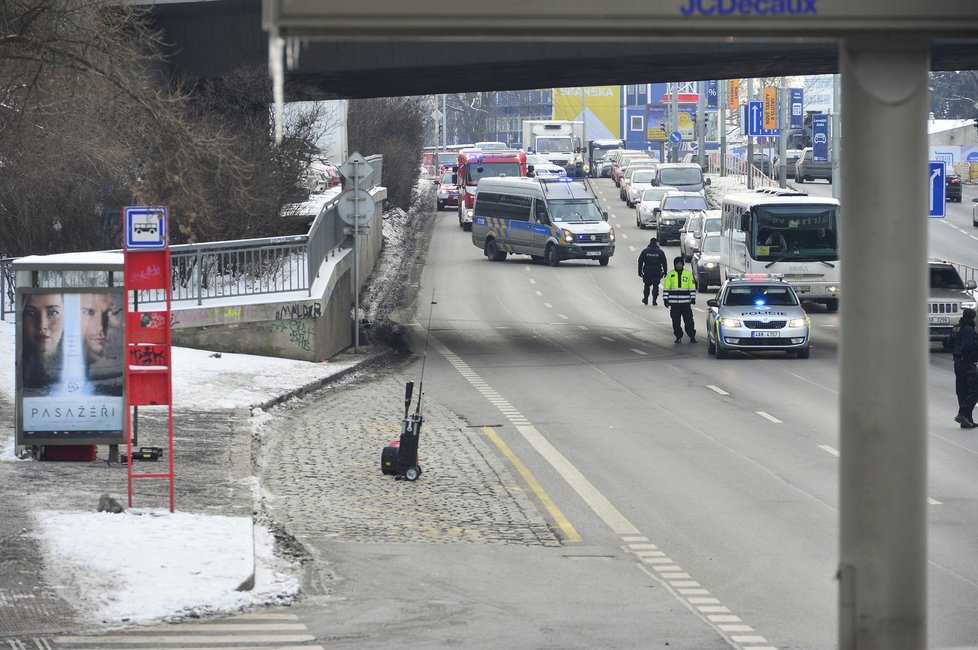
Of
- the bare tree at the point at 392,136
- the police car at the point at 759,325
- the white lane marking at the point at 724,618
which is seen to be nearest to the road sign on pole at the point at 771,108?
the bare tree at the point at 392,136

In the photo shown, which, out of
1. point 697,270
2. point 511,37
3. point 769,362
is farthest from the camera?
point 697,270

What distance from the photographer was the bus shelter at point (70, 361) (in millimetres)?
14633

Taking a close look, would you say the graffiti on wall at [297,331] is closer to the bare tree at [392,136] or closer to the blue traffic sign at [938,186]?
the blue traffic sign at [938,186]

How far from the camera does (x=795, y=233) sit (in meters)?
35.5

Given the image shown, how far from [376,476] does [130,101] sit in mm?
6414

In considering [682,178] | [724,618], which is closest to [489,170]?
[682,178]

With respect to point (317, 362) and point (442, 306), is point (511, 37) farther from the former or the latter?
point (442, 306)

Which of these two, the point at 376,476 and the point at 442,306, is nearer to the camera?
the point at 376,476

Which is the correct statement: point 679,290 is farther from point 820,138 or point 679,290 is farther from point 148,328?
point 820,138

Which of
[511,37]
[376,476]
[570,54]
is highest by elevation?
[570,54]

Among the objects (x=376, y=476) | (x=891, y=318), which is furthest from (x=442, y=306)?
(x=891, y=318)

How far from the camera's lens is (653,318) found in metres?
36.6

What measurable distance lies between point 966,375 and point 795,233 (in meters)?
16.5

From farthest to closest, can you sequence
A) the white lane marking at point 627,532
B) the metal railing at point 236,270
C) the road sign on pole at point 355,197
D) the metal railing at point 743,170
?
the metal railing at point 743,170 < the road sign on pole at point 355,197 < the metal railing at point 236,270 < the white lane marking at point 627,532
